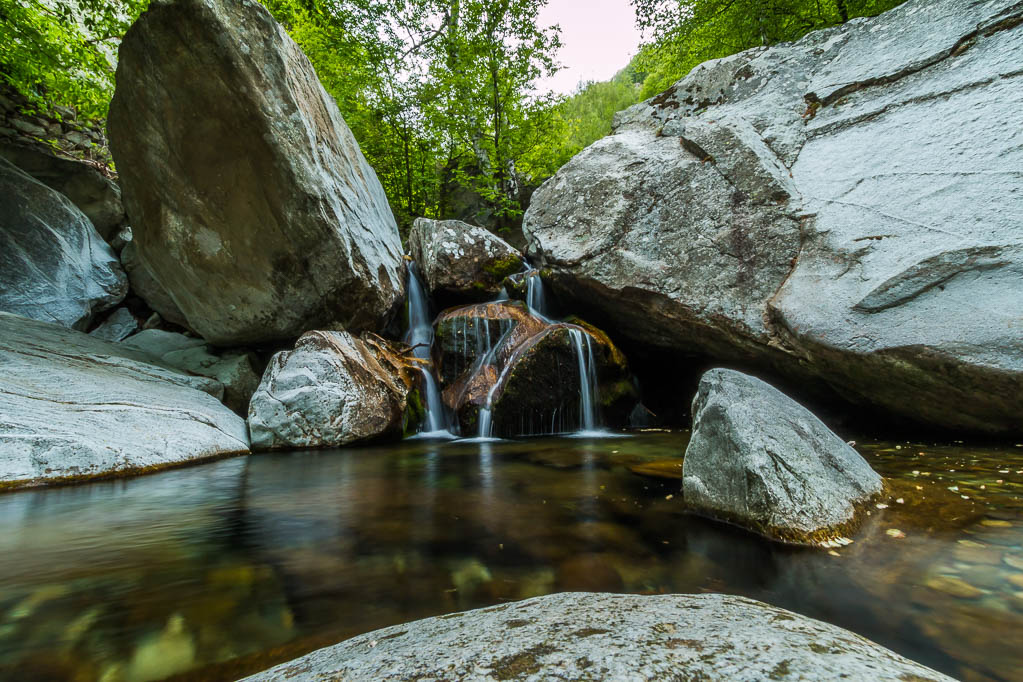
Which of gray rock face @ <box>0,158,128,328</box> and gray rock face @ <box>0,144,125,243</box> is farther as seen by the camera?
gray rock face @ <box>0,144,125,243</box>

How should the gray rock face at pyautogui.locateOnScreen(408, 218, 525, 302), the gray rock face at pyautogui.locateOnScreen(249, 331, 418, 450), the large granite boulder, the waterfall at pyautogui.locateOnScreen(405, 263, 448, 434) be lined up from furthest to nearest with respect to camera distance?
the gray rock face at pyautogui.locateOnScreen(408, 218, 525, 302), the waterfall at pyautogui.locateOnScreen(405, 263, 448, 434), the gray rock face at pyautogui.locateOnScreen(249, 331, 418, 450), the large granite boulder

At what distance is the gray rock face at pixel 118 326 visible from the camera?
850 cm

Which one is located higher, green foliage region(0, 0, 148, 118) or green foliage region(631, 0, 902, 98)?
green foliage region(631, 0, 902, 98)

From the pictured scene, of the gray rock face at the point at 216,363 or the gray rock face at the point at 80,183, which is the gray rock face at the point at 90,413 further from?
the gray rock face at the point at 80,183

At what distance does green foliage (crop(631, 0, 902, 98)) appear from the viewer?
970 centimetres

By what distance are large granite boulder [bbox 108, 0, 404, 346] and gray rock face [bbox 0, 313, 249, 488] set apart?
147 cm

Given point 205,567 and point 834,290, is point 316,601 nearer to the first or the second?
point 205,567

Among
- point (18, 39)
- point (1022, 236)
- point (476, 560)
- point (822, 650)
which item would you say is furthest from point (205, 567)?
point (18, 39)

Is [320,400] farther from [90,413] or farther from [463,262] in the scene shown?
[463,262]

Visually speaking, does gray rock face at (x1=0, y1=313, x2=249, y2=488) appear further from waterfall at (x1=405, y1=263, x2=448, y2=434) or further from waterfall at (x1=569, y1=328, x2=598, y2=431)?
waterfall at (x1=569, y1=328, x2=598, y2=431)

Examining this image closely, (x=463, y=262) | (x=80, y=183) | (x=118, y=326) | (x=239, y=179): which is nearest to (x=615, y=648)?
(x=239, y=179)

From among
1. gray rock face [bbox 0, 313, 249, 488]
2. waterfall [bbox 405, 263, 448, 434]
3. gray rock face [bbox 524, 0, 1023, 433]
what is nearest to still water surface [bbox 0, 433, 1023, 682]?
gray rock face [bbox 0, 313, 249, 488]

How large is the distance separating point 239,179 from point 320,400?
2903 millimetres

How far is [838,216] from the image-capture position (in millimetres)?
4527
